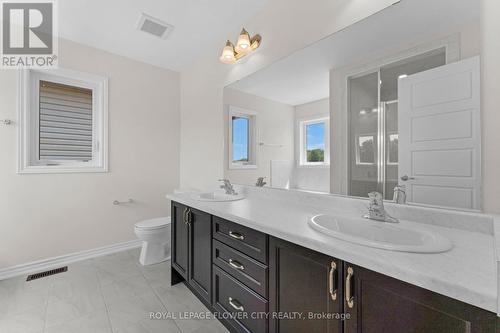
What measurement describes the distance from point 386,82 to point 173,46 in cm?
228

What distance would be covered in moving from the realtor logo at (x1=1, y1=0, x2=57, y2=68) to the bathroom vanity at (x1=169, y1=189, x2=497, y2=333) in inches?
86.0

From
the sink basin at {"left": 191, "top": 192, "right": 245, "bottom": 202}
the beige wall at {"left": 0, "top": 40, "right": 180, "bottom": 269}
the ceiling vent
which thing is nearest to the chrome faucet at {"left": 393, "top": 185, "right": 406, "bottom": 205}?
the sink basin at {"left": 191, "top": 192, "right": 245, "bottom": 202}

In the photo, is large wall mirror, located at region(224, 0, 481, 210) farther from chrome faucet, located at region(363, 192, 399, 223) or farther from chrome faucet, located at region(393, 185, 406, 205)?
chrome faucet, located at region(363, 192, 399, 223)

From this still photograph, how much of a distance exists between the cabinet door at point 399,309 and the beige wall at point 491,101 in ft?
1.99

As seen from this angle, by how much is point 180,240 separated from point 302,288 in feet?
4.06

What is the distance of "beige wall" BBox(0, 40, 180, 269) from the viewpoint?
2045 millimetres

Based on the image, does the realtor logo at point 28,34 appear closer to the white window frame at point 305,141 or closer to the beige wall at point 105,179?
the beige wall at point 105,179

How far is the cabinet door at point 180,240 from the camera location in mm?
1733

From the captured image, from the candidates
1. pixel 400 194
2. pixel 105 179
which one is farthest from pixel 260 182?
pixel 105 179

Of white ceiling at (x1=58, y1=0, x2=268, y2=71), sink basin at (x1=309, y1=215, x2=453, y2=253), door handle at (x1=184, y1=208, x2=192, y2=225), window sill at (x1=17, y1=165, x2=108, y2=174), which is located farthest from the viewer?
window sill at (x1=17, y1=165, x2=108, y2=174)

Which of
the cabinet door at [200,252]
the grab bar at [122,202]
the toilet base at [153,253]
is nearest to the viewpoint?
the cabinet door at [200,252]

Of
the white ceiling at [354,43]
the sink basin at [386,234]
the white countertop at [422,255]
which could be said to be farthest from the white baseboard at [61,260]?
the sink basin at [386,234]

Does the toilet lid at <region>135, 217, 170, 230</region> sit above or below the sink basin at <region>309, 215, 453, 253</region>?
below

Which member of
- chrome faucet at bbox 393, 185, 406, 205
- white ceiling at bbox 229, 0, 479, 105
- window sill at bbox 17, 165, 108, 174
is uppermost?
white ceiling at bbox 229, 0, 479, 105
